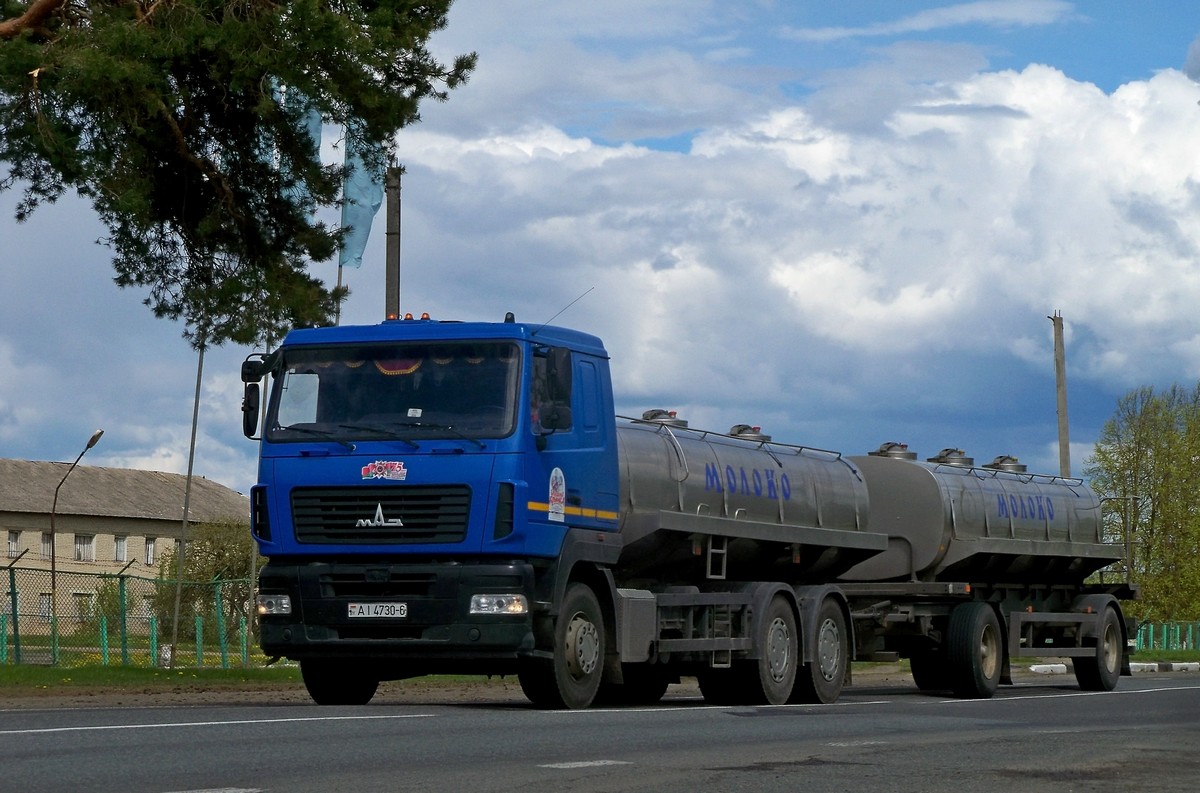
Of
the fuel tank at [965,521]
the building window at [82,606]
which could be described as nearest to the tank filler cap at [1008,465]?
the fuel tank at [965,521]

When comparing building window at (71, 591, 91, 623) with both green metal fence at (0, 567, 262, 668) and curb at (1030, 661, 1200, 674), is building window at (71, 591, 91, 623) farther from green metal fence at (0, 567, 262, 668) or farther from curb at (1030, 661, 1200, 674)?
curb at (1030, 661, 1200, 674)

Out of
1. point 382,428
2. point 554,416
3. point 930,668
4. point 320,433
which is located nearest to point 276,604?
point 320,433

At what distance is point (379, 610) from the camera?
1477 centimetres

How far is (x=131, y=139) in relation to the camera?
70.9ft

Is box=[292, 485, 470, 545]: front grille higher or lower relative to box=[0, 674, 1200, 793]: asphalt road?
higher

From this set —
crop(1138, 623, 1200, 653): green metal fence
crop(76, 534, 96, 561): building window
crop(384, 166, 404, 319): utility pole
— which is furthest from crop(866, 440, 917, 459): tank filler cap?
crop(76, 534, 96, 561): building window

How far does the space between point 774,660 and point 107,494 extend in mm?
82453

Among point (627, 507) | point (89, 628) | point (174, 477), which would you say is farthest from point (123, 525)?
point (627, 507)

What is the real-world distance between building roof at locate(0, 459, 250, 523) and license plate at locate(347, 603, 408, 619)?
238 ft

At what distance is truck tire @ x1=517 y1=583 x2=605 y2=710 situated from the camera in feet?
49.5

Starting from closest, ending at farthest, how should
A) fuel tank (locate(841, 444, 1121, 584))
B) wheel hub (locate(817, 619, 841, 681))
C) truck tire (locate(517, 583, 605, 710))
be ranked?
truck tire (locate(517, 583, 605, 710)) → wheel hub (locate(817, 619, 841, 681)) → fuel tank (locate(841, 444, 1121, 584))

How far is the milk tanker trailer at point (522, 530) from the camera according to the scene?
14.6 m

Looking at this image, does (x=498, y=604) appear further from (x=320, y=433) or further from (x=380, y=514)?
(x=320, y=433)

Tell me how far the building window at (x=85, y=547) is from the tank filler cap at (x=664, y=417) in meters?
78.7
